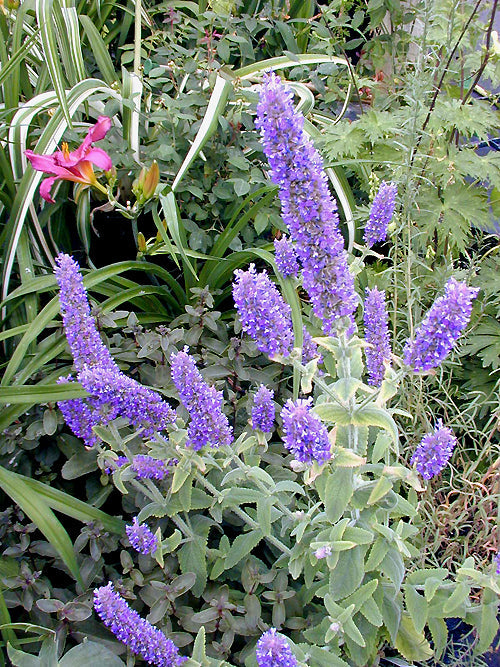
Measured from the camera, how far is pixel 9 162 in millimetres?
2184

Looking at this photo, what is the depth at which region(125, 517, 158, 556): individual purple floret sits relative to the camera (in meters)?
1.19

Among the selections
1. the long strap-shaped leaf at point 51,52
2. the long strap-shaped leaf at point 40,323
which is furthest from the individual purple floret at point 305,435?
the long strap-shaped leaf at point 51,52

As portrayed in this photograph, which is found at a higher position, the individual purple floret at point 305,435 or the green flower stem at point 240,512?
the individual purple floret at point 305,435

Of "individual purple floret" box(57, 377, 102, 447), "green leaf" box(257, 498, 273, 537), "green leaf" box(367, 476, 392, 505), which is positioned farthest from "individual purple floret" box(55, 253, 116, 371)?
"green leaf" box(367, 476, 392, 505)

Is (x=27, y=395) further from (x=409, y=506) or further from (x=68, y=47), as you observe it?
(x=68, y=47)

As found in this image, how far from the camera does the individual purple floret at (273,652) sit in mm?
936

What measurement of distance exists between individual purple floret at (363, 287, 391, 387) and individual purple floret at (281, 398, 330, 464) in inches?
8.8

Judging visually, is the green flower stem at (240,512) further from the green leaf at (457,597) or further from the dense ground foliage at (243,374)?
the green leaf at (457,597)

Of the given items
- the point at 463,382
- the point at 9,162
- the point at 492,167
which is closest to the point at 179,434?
the point at 463,382

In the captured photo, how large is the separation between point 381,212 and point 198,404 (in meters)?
0.50

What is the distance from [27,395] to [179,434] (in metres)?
0.49

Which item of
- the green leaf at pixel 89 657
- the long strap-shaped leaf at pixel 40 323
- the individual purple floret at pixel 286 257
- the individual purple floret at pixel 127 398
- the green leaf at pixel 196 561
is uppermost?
the individual purple floret at pixel 286 257

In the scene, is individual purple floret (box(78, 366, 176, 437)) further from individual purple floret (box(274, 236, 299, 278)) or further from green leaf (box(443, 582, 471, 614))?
green leaf (box(443, 582, 471, 614))

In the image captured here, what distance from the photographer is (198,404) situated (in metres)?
1.07
